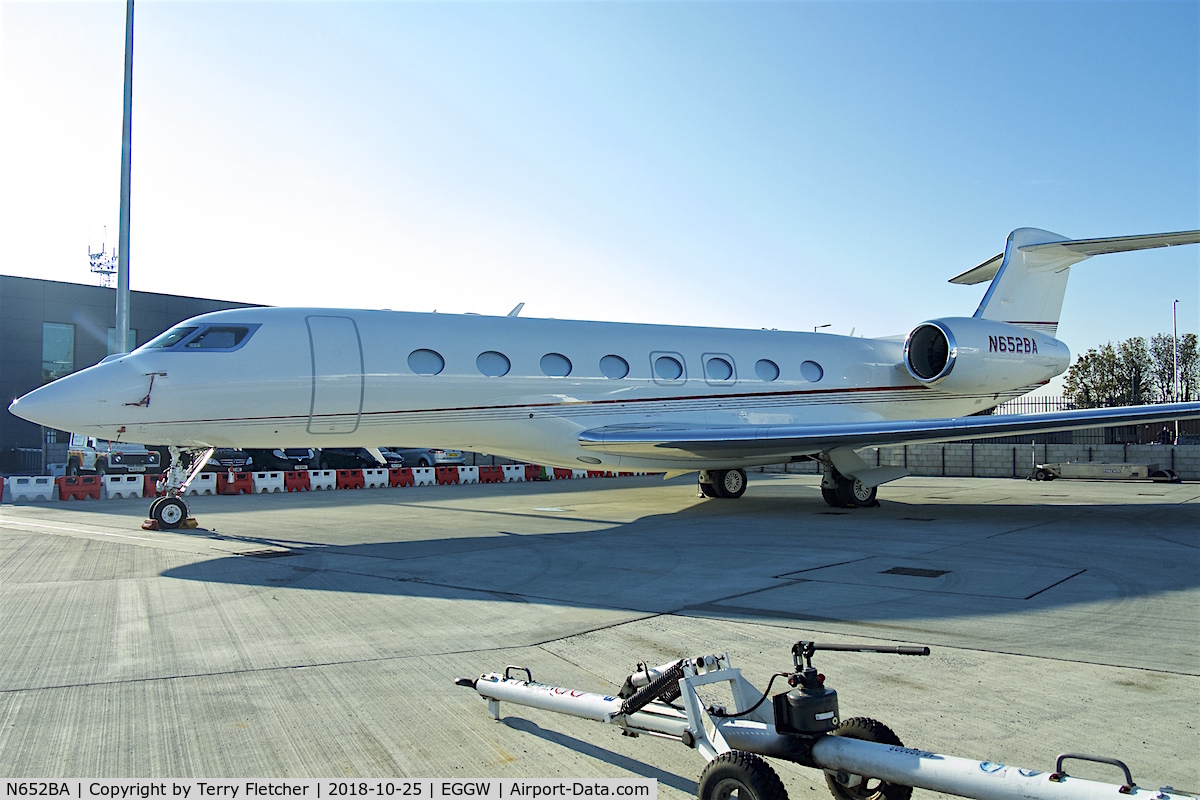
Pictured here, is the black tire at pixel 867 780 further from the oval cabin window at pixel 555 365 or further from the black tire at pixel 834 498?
the black tire at pixel 834 498

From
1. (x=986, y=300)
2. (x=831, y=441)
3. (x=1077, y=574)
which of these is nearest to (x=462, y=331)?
(x=831, y=441)

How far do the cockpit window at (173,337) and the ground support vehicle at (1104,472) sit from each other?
21895mm

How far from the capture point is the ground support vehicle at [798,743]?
7.88ft

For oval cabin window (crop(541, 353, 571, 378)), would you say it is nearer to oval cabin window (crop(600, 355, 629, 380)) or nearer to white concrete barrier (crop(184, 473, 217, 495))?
oval cabin window (crop(600, 355, 629, 380))

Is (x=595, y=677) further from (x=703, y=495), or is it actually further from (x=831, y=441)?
(x=703, y=495)

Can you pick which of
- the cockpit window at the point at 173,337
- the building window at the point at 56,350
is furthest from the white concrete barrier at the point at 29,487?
the building window at the point at 56,350

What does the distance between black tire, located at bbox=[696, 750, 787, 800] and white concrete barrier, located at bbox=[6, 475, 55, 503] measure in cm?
1974

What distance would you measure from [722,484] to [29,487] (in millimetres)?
15025

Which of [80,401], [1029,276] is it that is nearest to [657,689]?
[80,401]

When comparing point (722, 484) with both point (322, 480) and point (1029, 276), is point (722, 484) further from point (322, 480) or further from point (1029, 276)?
point (322, 480)

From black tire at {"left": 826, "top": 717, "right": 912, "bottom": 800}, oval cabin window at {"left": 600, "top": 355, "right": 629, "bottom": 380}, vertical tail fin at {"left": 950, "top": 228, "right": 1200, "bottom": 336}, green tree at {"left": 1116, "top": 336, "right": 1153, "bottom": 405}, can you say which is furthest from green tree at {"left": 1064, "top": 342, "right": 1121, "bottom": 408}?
black tire at {"left": 826, "top": 717, "right": 912, "bottom": 800}

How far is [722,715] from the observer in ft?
9.95

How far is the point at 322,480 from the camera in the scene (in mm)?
22078

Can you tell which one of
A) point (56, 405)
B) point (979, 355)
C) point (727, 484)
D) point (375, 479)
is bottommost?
point (375, 479)
